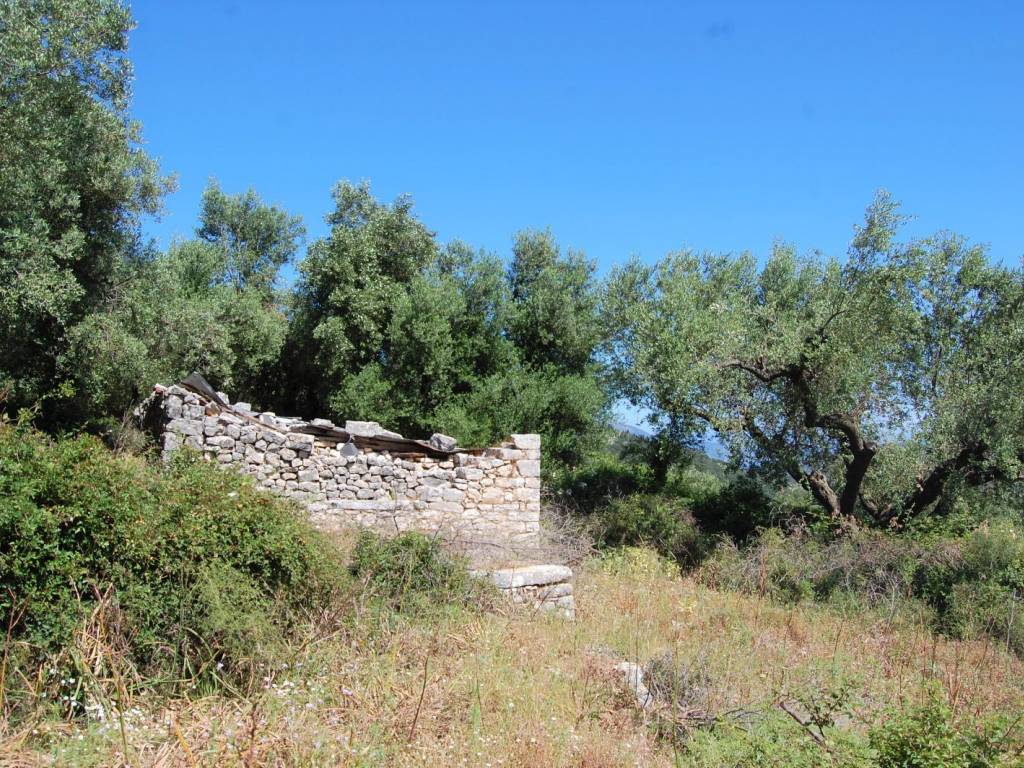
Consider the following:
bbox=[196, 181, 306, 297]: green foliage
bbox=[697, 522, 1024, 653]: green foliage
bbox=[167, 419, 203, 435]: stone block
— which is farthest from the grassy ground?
bbox=[196, 181, 306, 297]: green foliage

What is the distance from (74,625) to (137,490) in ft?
3.58

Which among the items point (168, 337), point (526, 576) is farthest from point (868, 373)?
point (168, 337)

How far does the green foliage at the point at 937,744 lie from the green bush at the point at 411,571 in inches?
160

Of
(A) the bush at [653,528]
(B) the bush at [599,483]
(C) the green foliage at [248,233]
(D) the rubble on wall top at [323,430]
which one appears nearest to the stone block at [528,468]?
(D) the rubble on wall top at [323,430]

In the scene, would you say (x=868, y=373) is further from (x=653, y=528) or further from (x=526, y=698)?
(x=526, y=698)

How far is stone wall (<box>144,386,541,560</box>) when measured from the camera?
11.3 meters

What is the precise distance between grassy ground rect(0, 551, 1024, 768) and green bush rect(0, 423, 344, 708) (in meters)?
0.38

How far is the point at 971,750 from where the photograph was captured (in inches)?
158

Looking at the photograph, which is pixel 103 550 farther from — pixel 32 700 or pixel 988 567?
pixel 988 567

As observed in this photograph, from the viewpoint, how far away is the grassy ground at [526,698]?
4395mm

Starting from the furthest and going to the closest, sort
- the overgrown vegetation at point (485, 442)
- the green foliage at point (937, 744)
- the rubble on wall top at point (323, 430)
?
the rubble on wall top at point (323, 430) < the overgrown vegetation at point (485, 442) < the green foliage at point (937, 744)

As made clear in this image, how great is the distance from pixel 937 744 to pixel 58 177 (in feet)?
42.6

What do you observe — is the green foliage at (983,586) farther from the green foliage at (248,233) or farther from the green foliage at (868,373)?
the green foliage at (248,233)

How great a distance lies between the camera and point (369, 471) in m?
12.2
